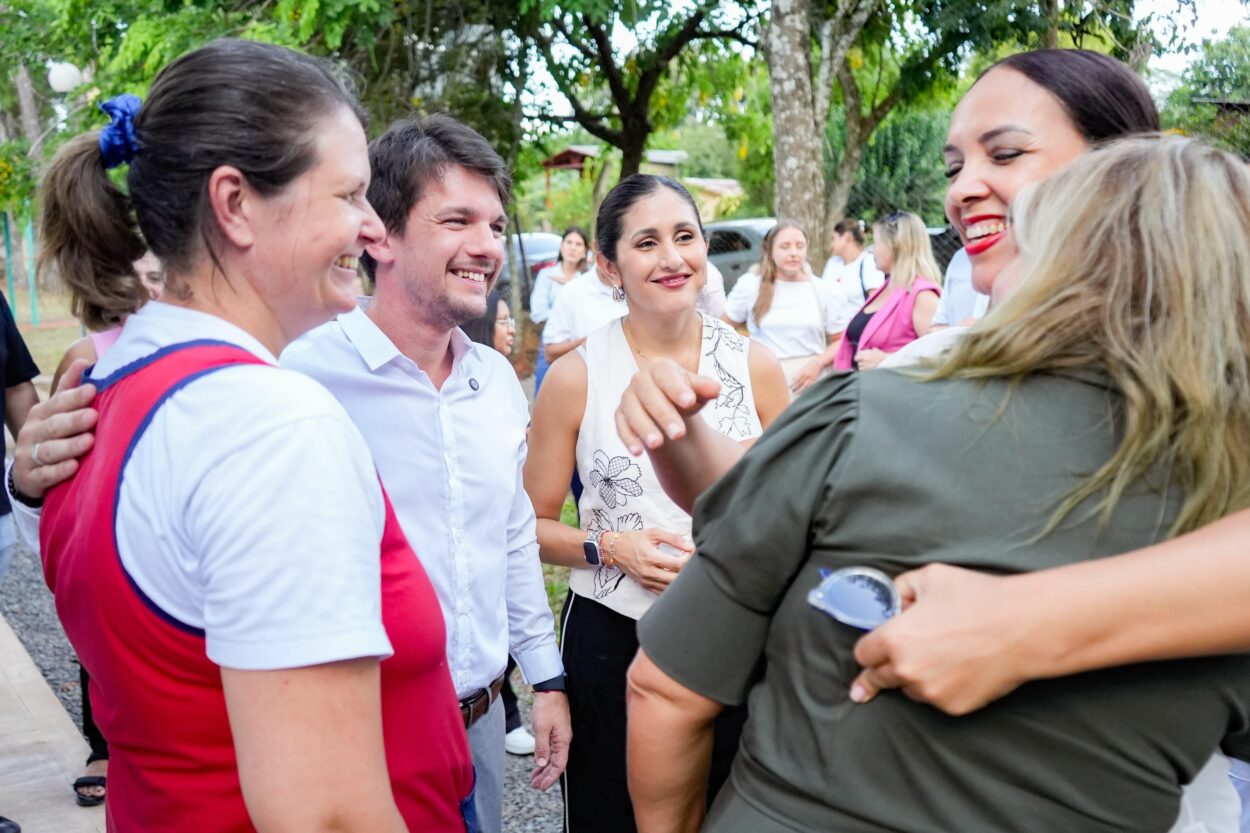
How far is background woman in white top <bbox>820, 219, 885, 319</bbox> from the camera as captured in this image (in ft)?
32.9

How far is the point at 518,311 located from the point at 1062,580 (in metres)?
13.9

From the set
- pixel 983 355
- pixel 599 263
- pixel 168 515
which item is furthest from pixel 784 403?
pixel 168 515

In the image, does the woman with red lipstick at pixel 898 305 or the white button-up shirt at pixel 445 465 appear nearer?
the white button-up shirt at pixel 445 465

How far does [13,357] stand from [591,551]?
2690 mm

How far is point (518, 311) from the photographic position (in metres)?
14.9

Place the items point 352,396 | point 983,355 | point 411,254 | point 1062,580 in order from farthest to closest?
point 411,254 < point 352,396 < point 983,355 < point 1062,580

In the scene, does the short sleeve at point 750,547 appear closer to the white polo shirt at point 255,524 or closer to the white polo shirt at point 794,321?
the white polo shirt at point 255,524

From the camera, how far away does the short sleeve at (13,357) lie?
418 cm

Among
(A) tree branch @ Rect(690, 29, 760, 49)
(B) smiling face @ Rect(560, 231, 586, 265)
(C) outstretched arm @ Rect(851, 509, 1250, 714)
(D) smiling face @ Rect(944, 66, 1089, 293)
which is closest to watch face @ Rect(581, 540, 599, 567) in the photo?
(D) smiling face @ Rect(944, 66, 1089, 293)

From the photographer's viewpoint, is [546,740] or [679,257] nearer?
[546,740]

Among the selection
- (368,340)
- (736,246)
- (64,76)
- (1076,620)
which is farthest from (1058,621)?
(736,246)

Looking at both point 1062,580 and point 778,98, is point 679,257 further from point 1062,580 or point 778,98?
point 778,98

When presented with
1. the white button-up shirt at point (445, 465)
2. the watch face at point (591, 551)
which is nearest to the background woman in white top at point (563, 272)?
the watch face at point (591, 551)

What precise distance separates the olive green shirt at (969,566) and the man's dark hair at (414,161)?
157 cm
